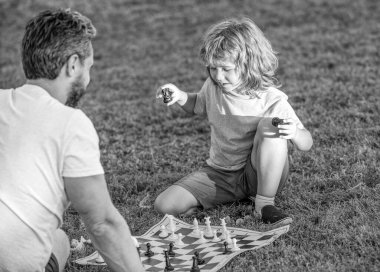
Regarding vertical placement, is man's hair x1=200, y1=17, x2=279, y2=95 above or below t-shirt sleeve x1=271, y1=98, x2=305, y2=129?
above

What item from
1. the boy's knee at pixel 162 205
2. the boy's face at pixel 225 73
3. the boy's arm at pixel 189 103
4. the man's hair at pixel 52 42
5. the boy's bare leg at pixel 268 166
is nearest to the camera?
the man's hair at pixel 52 42

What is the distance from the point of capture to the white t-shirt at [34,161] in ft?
8.67

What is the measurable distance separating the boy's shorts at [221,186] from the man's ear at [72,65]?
5.83 feet

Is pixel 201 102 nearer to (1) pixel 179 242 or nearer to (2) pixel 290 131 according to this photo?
(2) pixel 290 131

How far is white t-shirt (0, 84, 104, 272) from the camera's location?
8.67 feet

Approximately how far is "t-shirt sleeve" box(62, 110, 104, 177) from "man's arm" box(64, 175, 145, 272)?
0.04 meters

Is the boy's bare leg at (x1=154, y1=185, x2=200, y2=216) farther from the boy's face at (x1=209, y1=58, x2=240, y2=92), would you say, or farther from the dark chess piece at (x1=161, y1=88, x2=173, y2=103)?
the boy's face at (x1=209, y1=58, x2=240, y2=92)

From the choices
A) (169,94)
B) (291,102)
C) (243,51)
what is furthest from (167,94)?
(291,102)

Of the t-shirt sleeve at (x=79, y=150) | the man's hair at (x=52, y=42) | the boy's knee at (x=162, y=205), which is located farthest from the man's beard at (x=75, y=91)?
the boy's knee at (x=162, y=205)

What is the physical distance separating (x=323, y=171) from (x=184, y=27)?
694 centimetres

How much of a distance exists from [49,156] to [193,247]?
1467mm

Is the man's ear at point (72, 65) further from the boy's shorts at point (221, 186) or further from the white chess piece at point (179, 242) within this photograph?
the boy's shorts at point (221, 186)

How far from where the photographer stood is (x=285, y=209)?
4.23 meters

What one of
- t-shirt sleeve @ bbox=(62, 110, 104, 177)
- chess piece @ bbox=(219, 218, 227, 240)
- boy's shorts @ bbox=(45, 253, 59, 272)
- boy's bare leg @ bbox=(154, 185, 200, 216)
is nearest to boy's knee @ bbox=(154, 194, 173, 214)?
boy's bare leg @ bbox=(154, 185, 200, 216)
